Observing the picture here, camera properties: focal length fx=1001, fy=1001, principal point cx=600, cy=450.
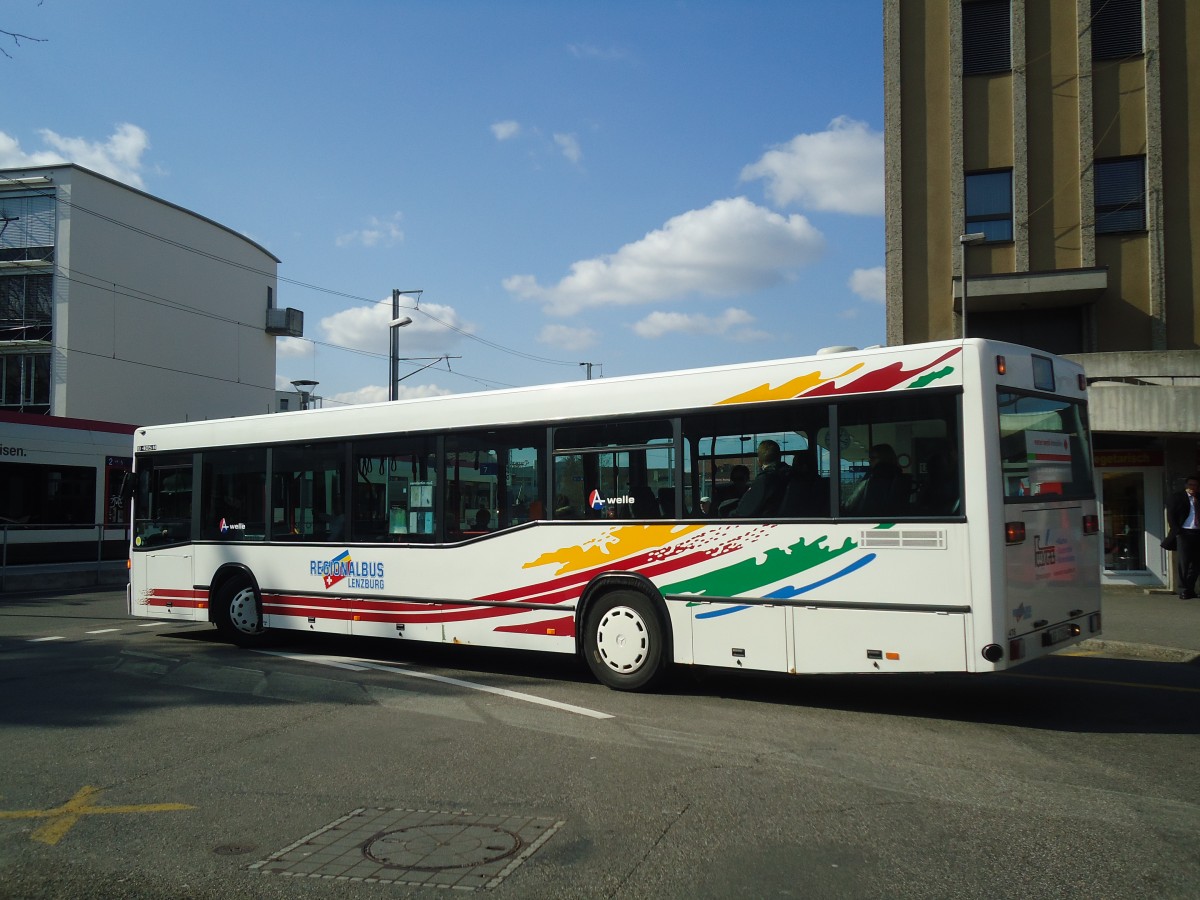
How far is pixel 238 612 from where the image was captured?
12586 mm

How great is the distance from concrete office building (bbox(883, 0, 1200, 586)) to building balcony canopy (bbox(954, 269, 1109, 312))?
4cm

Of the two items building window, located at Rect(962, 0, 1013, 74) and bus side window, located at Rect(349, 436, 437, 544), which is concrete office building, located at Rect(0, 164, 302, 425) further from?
bus side window, located at Rect(349, 436, 437, 544)

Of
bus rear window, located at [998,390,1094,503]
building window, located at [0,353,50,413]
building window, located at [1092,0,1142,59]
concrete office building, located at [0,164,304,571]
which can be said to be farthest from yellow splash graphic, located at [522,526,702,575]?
building window, located at [0,353,50,413]

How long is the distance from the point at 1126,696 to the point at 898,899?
221 inches

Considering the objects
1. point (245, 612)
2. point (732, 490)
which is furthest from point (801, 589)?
point (245, 612)

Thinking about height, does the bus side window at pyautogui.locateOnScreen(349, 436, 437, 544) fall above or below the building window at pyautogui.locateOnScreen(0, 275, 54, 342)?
below

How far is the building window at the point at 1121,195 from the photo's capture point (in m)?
21.7

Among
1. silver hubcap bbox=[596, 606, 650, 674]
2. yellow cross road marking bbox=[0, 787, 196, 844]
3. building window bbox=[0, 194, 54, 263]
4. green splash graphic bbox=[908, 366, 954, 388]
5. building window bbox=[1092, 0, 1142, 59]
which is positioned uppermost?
building window bbox=[0, 194, 54, 263]

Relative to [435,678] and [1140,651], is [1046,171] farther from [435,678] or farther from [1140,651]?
[435,678]

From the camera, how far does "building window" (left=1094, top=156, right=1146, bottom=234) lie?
21.7 m

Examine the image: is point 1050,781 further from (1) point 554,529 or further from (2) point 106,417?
(2) point 106,417

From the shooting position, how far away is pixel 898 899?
422 cm

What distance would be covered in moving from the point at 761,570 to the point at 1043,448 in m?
2.45

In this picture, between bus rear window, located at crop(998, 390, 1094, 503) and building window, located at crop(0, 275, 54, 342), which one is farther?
building window, located at crop(0, 275, 54, 342)
